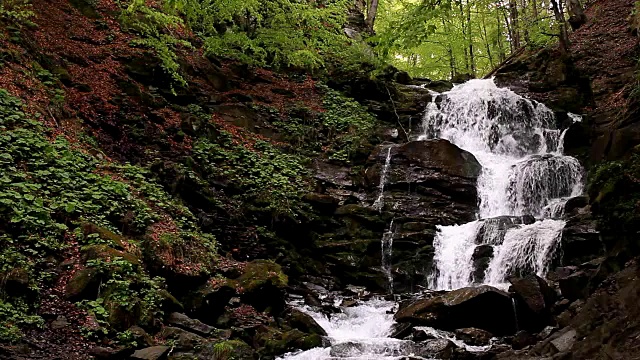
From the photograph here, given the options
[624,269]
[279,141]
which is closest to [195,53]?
[279,141]

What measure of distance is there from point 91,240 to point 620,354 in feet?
22.8

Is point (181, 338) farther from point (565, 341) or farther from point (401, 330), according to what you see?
point (565, 341)

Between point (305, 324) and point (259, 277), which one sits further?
point (259, 277)

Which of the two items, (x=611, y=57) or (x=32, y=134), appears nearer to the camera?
(x=32, y=134)

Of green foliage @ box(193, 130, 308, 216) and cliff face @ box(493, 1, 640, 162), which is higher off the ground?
cliff face @ box(493, 1, 640, 162)

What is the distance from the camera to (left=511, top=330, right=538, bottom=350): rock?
7.84m

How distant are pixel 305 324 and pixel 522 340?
3660mm

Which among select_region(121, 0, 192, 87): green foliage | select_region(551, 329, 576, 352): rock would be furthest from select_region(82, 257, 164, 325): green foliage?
select_region(121, 0, 192, 87): green foliage

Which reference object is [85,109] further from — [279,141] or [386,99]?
[386,99]

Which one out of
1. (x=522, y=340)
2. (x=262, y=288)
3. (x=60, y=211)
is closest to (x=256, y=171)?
(x=262, y=288)

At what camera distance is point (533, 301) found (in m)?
8.74

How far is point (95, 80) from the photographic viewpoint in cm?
1230

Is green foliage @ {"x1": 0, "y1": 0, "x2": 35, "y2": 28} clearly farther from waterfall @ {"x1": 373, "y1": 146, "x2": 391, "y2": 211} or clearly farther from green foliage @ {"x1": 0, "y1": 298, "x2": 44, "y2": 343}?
waterfall @ {"x1": 373, "y1": 146, "x2": 391, "y2": 211}

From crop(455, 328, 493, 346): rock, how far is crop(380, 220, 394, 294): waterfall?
142 inches
